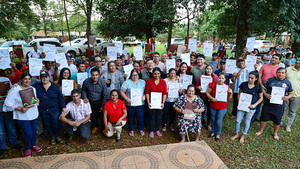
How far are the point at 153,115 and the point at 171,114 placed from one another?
0.63 m

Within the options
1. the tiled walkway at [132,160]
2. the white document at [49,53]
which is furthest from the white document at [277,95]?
the white document at [49,53]

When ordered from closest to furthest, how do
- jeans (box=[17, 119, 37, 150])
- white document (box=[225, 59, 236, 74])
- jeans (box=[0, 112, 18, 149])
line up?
jeans (box=[17, 119, 37, 150]) < jeans (box=[0, 112, 18, 149]) < white document (box=[225, 59, 236, 74])

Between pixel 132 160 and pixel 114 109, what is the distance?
128cm

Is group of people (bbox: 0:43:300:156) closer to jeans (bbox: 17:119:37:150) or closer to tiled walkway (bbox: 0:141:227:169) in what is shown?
jeans (bbox: 17:119:37:150)

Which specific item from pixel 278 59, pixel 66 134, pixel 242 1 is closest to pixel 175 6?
pixel 242 1

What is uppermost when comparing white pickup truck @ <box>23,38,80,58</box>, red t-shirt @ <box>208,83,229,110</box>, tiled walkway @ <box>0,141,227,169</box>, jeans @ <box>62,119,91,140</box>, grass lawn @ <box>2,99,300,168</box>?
white pickup truck @ <box>23,38,80,58</box>

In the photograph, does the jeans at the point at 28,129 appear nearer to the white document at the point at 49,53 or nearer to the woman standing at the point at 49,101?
the woman standing at the point at 49,101

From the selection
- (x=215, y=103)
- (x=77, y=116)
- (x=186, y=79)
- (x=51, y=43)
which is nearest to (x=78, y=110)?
(x=77, y=116)

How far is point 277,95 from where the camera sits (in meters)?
4.18

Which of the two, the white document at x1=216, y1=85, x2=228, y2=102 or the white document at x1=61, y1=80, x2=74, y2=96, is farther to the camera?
the white document at x1=61, y1=80, x2=74, y2=96

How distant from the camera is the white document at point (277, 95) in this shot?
→ 4.14m

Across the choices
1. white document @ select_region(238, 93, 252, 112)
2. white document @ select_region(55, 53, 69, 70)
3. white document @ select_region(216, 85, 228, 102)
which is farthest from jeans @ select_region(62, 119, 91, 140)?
white document @ select_region(238, 93, 252, 112)

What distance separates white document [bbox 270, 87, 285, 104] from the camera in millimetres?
4141

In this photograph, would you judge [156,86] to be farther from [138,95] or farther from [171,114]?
[171,114]
